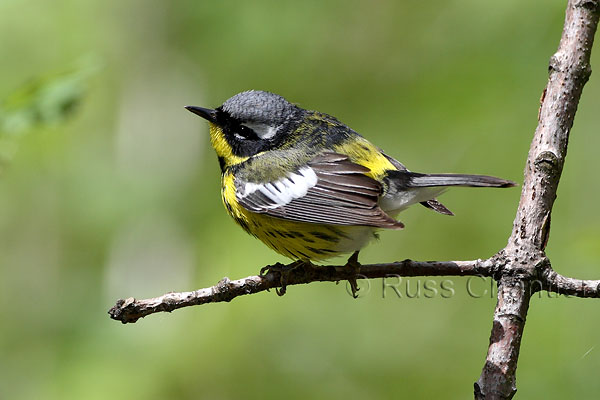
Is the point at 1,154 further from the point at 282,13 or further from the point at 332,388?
the point at 282,13

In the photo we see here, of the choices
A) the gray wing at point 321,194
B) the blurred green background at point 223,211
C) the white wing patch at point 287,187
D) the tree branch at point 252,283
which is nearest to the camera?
the tree branch at point 252,283

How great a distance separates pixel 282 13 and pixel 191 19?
0.84 meters

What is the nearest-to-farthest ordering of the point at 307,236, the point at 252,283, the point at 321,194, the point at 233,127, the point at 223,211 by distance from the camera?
the point at 252,283 → the point at 307,236 → the point at 321,194 → the point at 233,127 → the point at 223,211

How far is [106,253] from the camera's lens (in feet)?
17.0

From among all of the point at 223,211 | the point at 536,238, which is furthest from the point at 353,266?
the point at 223,211

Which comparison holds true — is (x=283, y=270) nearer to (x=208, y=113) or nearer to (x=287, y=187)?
(x=287, y=187)

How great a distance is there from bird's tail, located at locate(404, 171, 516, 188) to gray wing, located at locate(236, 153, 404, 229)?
0.15 meters

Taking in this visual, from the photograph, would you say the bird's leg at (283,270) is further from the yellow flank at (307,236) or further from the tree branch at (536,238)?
the tree branch at (536,238)

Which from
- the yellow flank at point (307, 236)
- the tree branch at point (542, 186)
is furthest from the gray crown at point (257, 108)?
the tree branch at point (542, 186)

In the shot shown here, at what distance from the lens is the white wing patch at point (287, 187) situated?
132 inches

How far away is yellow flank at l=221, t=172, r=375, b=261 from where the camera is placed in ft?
10.4

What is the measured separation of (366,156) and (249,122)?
629 millimetres

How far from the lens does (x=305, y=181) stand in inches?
135

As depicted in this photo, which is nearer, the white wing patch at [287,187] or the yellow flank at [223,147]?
the white wing patch at [287,187]
